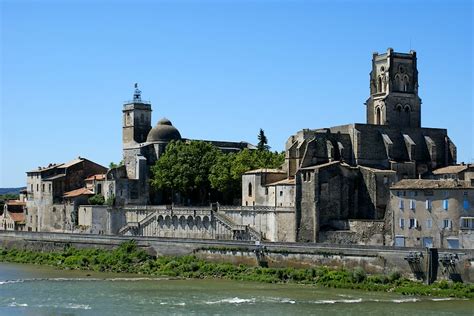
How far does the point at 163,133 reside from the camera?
96250mm

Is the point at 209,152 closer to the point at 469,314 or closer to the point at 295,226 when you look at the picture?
the point at 295,226

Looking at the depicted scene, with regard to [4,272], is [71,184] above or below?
above

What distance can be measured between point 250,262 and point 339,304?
14939 millimetres

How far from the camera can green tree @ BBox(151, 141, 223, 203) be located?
287ft

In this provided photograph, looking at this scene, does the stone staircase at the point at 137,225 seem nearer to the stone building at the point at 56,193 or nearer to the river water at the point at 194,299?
the stone building at the point at 56,193

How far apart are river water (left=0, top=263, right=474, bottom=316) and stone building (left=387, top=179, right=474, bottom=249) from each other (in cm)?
908

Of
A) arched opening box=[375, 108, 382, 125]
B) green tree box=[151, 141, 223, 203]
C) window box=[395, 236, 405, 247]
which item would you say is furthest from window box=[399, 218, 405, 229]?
green tree box=[151, 141, 223, 203]

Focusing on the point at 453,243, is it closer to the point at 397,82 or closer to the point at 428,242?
the point at 428,242

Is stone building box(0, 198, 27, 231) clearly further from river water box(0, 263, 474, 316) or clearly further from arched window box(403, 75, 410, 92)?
arched window box(403, 75, 410, 92)

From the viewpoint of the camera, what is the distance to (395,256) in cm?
5684

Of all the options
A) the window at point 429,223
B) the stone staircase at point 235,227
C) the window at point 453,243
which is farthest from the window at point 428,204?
the stone staircase at point 235,227

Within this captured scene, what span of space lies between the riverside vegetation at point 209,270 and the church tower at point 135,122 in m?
21.4

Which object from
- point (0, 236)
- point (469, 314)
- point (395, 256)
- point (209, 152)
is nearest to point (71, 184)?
point (0, 236)

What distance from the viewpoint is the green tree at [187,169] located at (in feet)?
287
